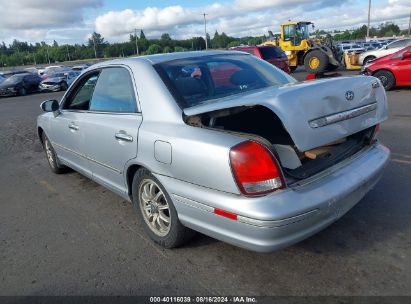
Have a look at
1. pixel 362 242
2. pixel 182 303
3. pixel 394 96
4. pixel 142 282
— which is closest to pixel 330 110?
pixel 362 242

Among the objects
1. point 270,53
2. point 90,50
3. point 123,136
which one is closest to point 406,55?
point 270,53

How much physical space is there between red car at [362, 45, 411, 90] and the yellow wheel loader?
277 inches

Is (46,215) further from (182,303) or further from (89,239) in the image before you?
(182,303)

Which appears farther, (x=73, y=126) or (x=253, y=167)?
(x=73, y=126)

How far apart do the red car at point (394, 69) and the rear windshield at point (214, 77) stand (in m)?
9.33

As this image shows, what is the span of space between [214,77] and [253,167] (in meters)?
1.48

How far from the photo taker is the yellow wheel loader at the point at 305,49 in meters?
19.3

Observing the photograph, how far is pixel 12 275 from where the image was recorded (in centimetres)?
311

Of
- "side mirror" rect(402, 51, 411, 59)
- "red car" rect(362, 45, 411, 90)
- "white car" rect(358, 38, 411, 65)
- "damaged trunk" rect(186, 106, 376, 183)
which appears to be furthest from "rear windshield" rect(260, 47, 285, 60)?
"damaged trunk" rect(186, 106, 376, 183)

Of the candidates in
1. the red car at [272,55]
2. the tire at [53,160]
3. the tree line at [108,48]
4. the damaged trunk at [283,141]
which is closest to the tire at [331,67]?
the red car at [272,55]

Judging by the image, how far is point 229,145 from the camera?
2.52 metres

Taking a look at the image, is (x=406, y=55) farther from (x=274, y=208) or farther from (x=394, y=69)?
(x=274, y=208)

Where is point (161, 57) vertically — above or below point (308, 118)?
above

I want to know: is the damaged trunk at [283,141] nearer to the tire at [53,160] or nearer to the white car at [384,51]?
the tire at [53,160]
